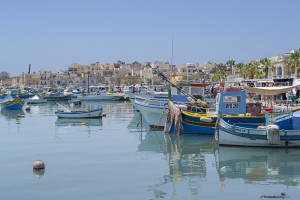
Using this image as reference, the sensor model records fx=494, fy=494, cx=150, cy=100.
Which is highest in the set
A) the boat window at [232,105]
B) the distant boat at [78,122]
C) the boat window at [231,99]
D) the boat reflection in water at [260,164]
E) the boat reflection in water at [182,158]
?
the boat window at [231,99]

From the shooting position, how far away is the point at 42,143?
30078 millimetres

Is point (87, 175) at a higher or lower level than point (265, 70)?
lower

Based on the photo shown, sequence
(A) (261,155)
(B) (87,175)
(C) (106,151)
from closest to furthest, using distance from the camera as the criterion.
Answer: (B) (87,175) < (A) (261,155) < (C) (106,151)

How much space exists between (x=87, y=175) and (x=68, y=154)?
603 centimetres

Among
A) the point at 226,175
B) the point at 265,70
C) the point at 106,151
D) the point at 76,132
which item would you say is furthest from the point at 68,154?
the point at 265,70

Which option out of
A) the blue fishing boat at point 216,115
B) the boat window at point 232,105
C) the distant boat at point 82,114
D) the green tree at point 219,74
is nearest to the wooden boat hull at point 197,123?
the blue fishing boat at point 216,115

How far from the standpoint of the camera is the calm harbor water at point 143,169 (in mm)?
16625

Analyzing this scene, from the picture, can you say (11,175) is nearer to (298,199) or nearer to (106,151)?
(106,151)

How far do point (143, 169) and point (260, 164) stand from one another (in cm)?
532

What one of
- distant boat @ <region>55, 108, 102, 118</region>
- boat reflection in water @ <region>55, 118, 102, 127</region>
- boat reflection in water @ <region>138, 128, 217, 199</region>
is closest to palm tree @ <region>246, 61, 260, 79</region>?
distant boat @ <region>55, 108, 102, 118</region>

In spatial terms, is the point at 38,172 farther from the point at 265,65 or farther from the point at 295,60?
the point at 265,65

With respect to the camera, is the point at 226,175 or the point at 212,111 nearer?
the point at 226,175

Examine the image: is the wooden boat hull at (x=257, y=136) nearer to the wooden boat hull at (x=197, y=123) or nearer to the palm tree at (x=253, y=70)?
the wooden boat hull at (x=197, y=123)

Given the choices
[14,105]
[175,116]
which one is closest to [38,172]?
[175,116]
